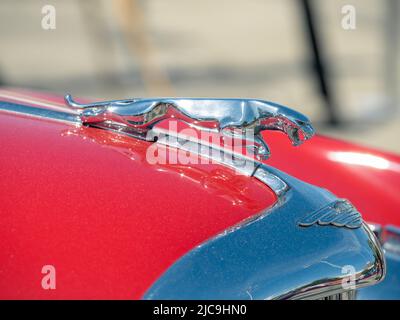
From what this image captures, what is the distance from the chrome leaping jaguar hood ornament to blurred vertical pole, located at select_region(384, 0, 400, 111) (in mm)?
4640

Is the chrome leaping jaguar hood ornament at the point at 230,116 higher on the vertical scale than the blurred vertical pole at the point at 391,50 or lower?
lower

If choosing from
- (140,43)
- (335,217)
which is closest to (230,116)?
(335,217)

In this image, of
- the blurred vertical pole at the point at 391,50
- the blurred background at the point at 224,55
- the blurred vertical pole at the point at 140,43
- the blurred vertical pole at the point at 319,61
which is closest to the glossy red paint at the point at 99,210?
the blurred background at the point at 224,55

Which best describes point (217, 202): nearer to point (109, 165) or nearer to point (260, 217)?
point (260, 217)

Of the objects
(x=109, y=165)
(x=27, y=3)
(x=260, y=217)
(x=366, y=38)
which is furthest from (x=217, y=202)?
(x=27, y=3)

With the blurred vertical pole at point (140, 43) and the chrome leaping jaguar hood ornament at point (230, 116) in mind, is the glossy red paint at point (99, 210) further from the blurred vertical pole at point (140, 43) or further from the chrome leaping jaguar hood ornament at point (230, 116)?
the blurred vertical pole at point (140, 43)

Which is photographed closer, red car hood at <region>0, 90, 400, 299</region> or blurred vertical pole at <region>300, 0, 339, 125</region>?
red car hood at <region>0, 90, 400, 299</region>

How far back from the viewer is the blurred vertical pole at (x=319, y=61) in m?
6.09

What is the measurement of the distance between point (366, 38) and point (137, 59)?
8.84 feet

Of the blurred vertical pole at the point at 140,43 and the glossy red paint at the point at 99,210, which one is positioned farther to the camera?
the blurred vertical pole at the point at 140,43

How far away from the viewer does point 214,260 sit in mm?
1350

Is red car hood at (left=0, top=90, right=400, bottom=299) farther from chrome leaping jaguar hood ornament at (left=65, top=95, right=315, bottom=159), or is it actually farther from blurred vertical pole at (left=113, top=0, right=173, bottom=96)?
blurred vertical pole at (left=113, top=0, right=173, bottom=96)

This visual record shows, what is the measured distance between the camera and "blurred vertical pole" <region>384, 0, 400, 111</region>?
602 cm

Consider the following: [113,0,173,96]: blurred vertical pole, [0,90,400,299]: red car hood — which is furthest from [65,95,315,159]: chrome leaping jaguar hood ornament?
[113,0,173,96]: blurred vertical pole
